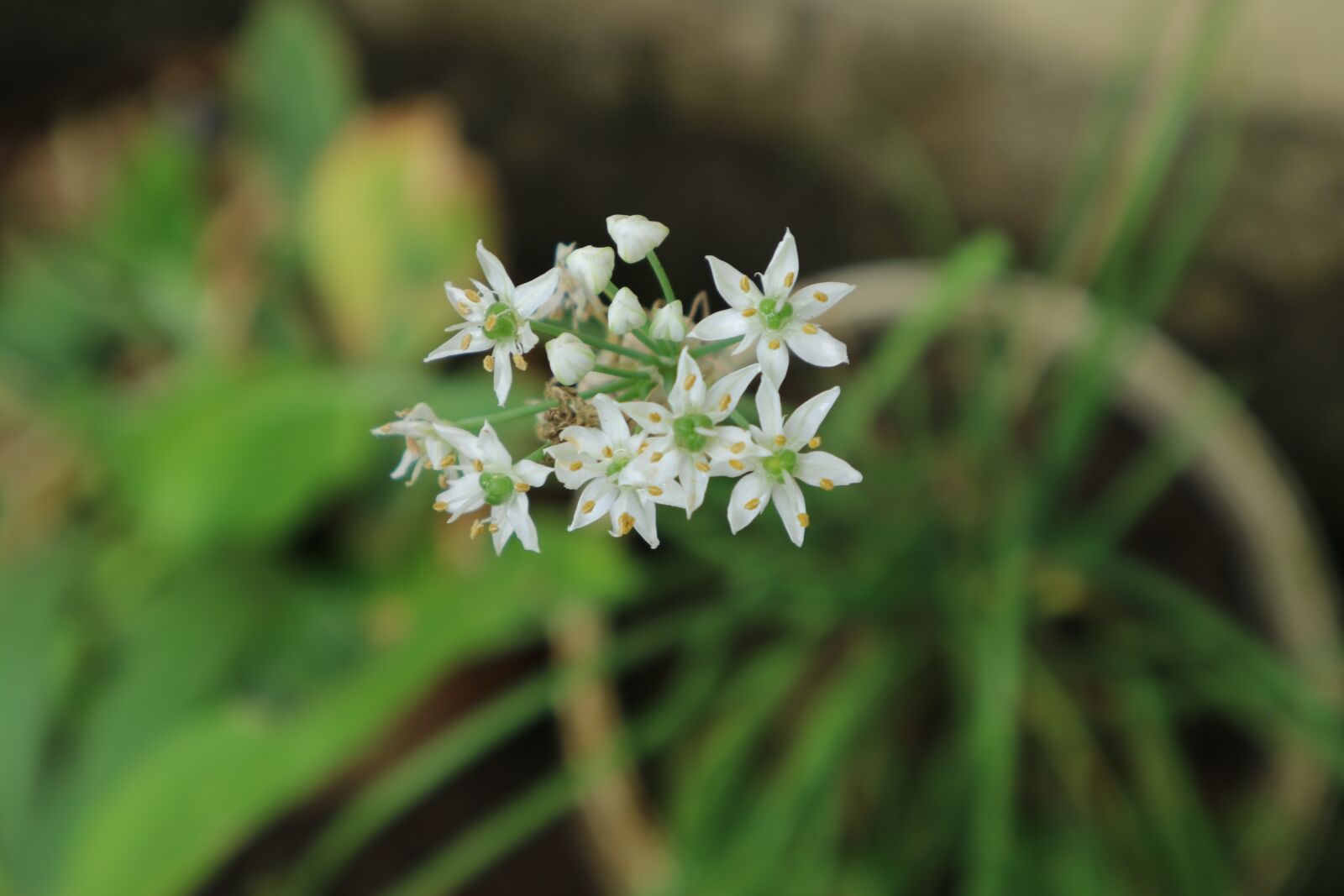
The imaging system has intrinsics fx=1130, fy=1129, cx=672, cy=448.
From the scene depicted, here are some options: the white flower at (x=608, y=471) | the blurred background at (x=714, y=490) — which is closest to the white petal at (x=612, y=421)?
the white flower at (x=608, y=471)

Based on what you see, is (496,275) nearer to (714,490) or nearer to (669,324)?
(669,324)

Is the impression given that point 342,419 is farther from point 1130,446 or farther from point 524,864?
point 1130,446

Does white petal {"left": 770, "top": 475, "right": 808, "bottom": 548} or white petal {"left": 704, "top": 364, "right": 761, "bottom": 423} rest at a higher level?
white petal {"left": 704, "top": 364, "right": 761, "bottom": 423}

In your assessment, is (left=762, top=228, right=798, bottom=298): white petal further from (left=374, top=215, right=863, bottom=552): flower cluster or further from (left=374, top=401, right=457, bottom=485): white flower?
(left=374, top=401, right=457, bottom=485): white flower

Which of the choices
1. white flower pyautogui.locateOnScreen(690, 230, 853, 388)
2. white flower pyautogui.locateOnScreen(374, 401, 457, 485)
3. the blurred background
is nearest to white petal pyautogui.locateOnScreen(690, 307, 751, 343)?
white flower pyautogui.locateOnScreen(690, 230, 853, 388)

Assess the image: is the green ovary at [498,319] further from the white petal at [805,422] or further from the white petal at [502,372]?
the white petal at [805,422]

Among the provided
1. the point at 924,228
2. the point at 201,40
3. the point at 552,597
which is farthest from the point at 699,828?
the point at 201,40
